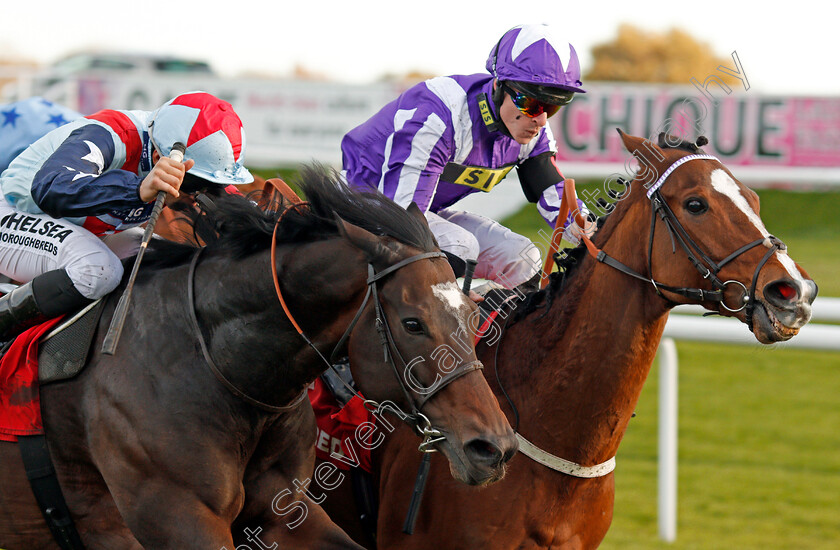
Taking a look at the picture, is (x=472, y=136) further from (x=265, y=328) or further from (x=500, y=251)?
(x=265, y=328)

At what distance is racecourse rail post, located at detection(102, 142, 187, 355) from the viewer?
8.95ft

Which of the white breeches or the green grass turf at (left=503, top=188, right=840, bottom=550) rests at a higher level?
the white breeches

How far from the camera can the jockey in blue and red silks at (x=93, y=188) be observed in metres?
2.80

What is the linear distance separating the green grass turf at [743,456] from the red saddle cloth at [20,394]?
274 cm

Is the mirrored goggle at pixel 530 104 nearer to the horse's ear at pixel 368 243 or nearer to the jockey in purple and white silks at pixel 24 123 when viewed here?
the horse's ear at pixel 368 243

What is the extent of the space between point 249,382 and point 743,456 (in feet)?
15.7

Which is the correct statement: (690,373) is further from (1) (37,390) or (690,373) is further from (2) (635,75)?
(2) (635,75)

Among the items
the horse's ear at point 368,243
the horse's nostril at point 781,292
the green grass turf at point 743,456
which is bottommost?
the green grass turf at point 743,456

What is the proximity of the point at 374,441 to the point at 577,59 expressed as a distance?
1.46 m

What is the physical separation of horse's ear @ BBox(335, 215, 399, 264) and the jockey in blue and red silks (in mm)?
553

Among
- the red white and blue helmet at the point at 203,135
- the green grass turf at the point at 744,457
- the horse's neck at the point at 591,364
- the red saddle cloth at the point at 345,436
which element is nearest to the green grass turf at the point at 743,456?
the green grass turf at the point at 744,457

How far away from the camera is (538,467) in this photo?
304 cm

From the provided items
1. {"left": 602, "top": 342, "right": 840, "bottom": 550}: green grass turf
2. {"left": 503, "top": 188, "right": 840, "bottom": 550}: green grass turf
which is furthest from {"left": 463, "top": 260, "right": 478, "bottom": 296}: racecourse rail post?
{"left": 503, "top": 188, "right": 840, "bottom": 550}: green grass turf

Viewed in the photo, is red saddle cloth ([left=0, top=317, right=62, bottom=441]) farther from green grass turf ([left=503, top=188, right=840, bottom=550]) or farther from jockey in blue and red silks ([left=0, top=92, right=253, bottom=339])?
green grass turf ([left=503, top=188, right=840, bottom=550])
